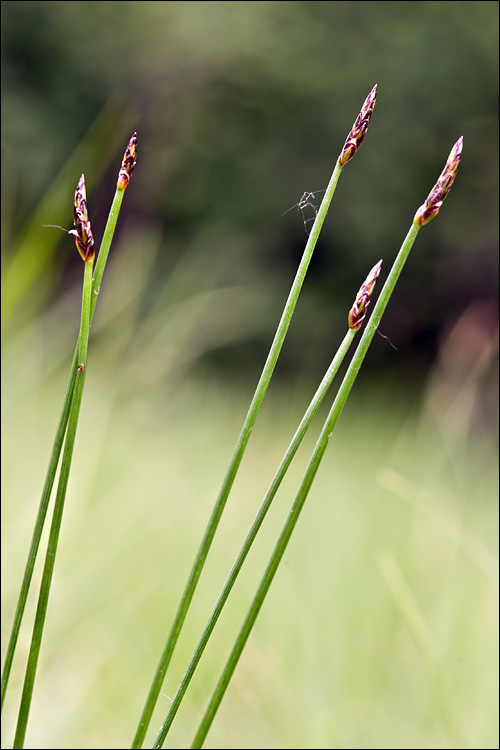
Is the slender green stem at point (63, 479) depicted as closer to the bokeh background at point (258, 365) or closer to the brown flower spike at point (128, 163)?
the brown flower spike at point (128, 163)

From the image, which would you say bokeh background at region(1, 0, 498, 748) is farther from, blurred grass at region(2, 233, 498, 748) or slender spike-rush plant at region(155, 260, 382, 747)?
slender spike-rush plant at region(155, 260, 382, 747)

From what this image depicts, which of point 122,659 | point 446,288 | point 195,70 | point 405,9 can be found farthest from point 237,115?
point 122,659

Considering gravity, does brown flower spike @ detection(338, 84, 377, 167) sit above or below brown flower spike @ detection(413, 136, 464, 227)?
above

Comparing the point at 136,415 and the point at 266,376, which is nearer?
the point at 266,376

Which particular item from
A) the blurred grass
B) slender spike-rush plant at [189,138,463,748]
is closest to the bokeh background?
the blurred grass

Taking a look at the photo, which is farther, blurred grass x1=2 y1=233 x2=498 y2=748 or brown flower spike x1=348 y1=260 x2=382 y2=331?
blurred grass x1=2 y1=233 x2=498 y2=748

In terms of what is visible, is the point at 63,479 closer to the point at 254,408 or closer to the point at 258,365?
the point at 254,408

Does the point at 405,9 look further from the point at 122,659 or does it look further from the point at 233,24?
the point at 122,659

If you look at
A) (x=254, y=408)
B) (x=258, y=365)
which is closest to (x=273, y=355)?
(x=254, y=408)

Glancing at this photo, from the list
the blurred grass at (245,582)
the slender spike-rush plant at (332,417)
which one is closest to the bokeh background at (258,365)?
the blurred grass at (245,582)
